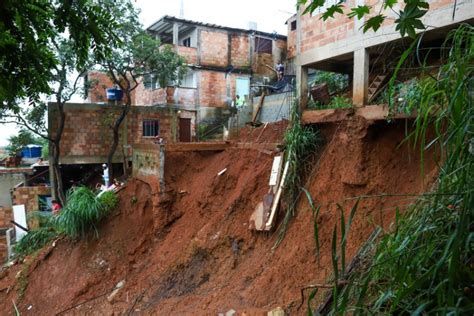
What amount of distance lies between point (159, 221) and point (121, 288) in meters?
1.37

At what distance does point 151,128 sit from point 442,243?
1173cm

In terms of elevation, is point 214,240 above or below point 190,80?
below

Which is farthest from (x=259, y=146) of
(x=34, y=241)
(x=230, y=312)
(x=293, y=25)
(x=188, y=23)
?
(x=293, y=25)

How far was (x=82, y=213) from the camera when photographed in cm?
679

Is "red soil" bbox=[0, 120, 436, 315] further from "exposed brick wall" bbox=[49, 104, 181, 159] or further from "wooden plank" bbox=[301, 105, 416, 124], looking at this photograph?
"exposed brick wall" bbox=[49, 104, 181, 159]

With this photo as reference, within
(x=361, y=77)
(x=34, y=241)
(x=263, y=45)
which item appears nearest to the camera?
(x=361, y=77)

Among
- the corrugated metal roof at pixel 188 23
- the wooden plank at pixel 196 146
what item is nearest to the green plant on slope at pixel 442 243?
the wooden plank at pixel 196 146

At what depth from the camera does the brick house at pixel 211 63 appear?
1603 cm

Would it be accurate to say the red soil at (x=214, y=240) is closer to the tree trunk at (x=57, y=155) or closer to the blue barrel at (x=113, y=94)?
the tree trunk at (x=57, y=155)

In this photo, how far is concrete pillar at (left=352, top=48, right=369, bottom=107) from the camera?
4.95 metres

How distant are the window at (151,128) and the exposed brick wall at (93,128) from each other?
16cm

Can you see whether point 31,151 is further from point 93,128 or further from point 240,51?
point 240,51

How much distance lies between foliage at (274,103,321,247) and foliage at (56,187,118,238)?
4029mm

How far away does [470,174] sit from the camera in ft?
4.57
